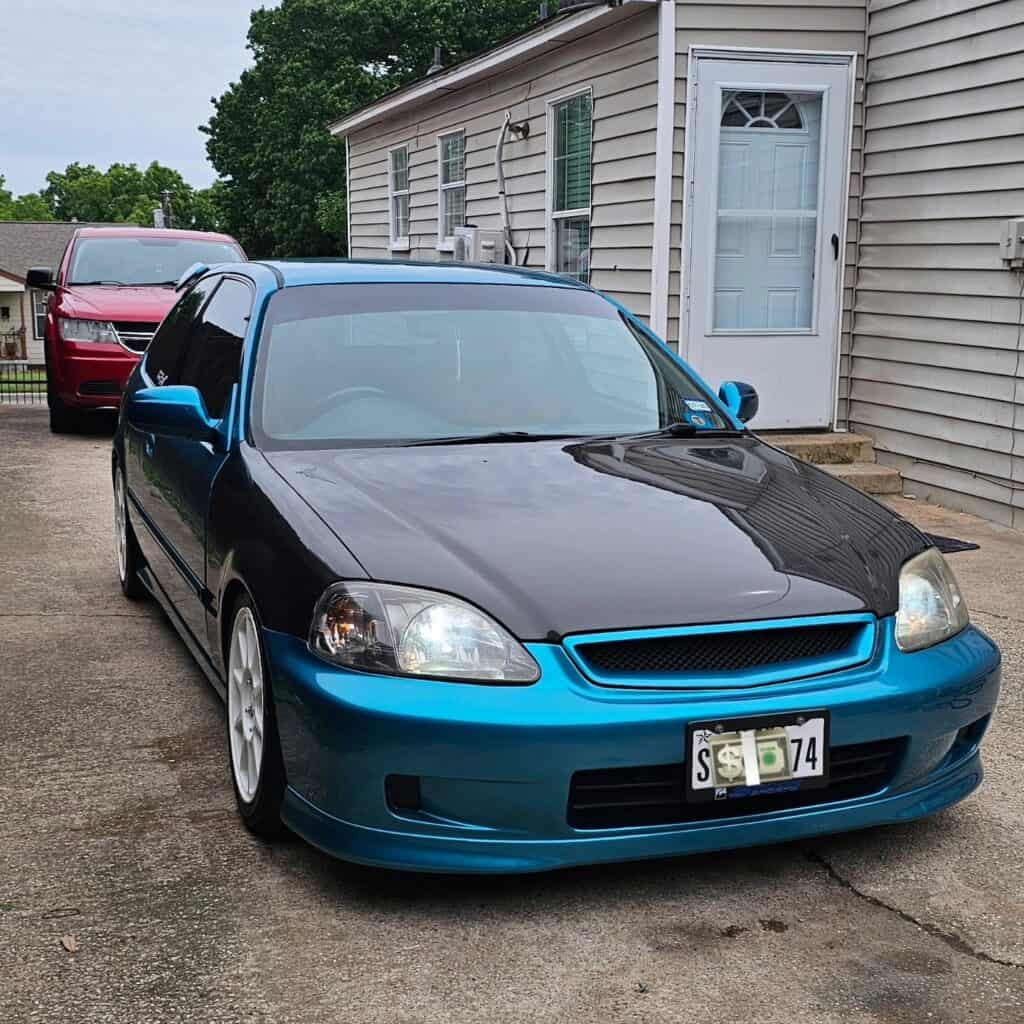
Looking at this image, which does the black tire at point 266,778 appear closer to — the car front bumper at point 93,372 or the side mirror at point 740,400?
the side mirror at point 740,400

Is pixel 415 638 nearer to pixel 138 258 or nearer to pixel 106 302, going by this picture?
pixel 106 302

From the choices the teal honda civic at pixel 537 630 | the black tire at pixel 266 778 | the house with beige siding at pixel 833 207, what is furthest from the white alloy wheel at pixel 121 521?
the house with beige siding at pixel 833 207

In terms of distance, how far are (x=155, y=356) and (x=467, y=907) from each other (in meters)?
3.17

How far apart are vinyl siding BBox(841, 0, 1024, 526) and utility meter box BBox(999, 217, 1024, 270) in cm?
9

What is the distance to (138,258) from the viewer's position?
38.2 ft

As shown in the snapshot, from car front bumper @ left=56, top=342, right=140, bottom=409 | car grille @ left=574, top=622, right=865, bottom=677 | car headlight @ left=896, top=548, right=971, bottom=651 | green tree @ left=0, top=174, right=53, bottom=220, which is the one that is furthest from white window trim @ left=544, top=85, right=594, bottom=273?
green tree @ left=0, top=174, right=53, bottom=220

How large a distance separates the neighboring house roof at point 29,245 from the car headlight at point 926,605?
58.1 meters

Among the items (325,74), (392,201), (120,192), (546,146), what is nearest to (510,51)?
(546,146)

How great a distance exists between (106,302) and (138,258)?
94 cm

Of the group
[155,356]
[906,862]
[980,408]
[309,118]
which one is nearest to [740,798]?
[906,862]

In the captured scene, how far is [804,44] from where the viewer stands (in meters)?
8.88

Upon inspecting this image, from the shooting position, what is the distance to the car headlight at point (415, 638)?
2768 millimetres

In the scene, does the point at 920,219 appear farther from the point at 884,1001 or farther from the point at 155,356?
the point at 884,1001

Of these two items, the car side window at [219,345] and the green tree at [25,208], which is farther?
the green tree at [25,208]
